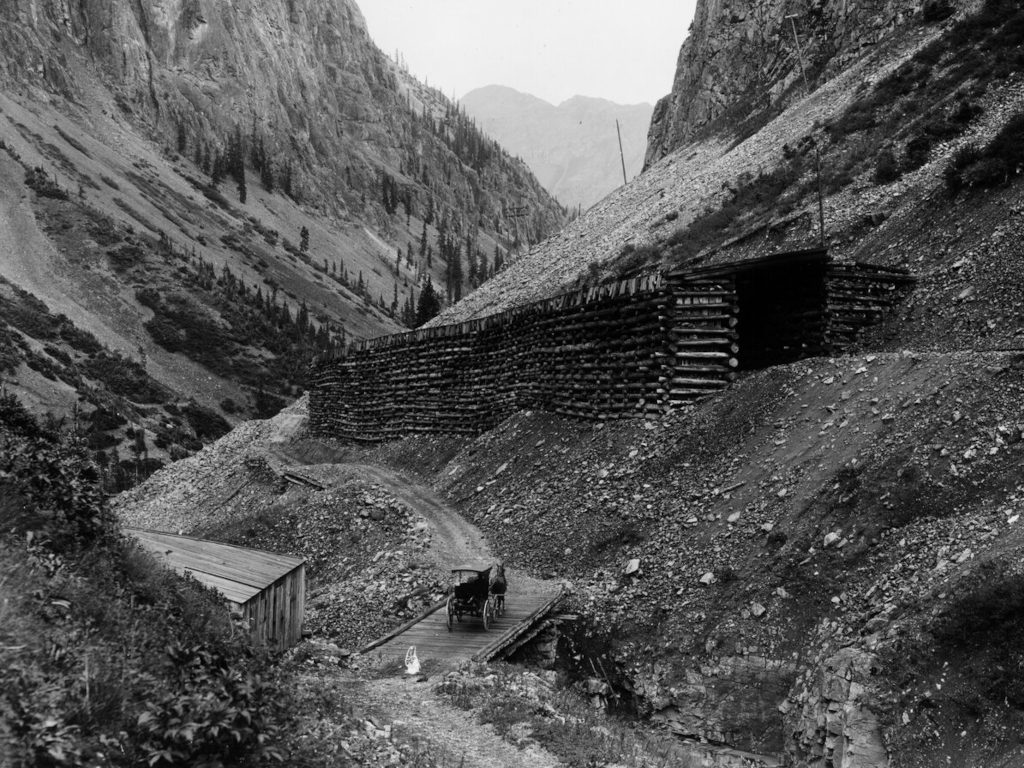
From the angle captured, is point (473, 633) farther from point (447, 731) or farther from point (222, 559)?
point (222, 559)

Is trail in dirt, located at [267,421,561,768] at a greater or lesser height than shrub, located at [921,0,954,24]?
lesser

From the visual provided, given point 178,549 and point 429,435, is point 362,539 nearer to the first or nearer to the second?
point 178,549

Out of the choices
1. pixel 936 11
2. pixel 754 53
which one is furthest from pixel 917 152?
pixel 754 53

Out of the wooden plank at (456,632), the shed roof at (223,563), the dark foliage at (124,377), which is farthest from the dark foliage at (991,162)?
the dark foliage at (124,377)

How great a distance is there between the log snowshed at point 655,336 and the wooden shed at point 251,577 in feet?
33.6

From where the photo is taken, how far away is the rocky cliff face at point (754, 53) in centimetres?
4722

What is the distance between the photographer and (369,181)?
193 meters

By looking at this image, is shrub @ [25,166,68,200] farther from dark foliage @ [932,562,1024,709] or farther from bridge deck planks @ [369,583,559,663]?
dark foliage @ [932,562,1024,709]

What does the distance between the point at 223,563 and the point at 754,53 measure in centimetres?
5826

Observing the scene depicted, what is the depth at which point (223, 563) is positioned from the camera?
524 inches

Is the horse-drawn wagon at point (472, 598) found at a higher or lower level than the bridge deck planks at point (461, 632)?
higher

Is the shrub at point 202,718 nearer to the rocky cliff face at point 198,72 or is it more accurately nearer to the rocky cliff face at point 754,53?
the rocky cliff face at point 754,53

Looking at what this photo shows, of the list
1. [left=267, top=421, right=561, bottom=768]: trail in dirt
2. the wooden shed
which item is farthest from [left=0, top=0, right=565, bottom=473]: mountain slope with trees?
the wooden shed

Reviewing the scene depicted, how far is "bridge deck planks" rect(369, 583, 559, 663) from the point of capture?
1312 cm
